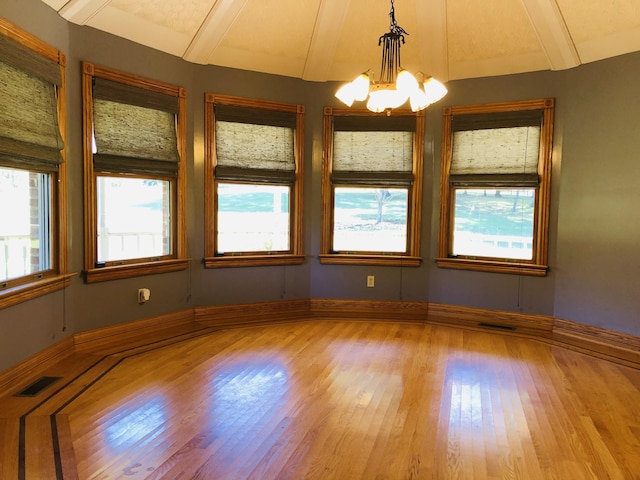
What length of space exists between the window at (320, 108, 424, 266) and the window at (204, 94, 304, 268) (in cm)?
37

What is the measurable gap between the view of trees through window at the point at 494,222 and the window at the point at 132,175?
118 inches

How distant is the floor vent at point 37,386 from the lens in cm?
315

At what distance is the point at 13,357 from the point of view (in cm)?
329

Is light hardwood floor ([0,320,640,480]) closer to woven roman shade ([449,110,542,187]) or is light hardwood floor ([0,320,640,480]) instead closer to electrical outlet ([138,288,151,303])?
electrical outlet ([138,288,151,303])

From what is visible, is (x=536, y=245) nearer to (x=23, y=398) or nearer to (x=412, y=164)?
(x=412, y=164)

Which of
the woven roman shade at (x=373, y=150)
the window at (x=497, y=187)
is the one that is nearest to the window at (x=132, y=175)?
the woven roman shade at (x=373, y=150)

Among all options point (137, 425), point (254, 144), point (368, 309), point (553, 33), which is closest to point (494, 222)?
point (368, 309)

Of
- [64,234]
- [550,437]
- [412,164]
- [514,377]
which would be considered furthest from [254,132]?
[550,437]

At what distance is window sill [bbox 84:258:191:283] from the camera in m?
4.09

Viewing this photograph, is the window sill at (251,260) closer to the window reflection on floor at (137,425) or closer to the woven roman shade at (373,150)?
the woven roman shade at (373,150)

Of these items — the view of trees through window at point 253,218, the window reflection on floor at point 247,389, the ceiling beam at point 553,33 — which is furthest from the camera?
the view of trees through window at point 253,218

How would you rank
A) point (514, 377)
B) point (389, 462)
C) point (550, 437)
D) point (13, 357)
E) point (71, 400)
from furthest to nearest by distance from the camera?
1. point (514, 377)
2. point (13, 357)
3. point (71, 400)
4. point (550, 437)
5. point (389, 462)

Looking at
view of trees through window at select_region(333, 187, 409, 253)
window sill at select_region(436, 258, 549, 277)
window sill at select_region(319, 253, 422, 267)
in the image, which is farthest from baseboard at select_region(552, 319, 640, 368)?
view of trees through window at select_region(333, 187, 409, 253)

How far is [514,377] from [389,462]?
5.60 feet
